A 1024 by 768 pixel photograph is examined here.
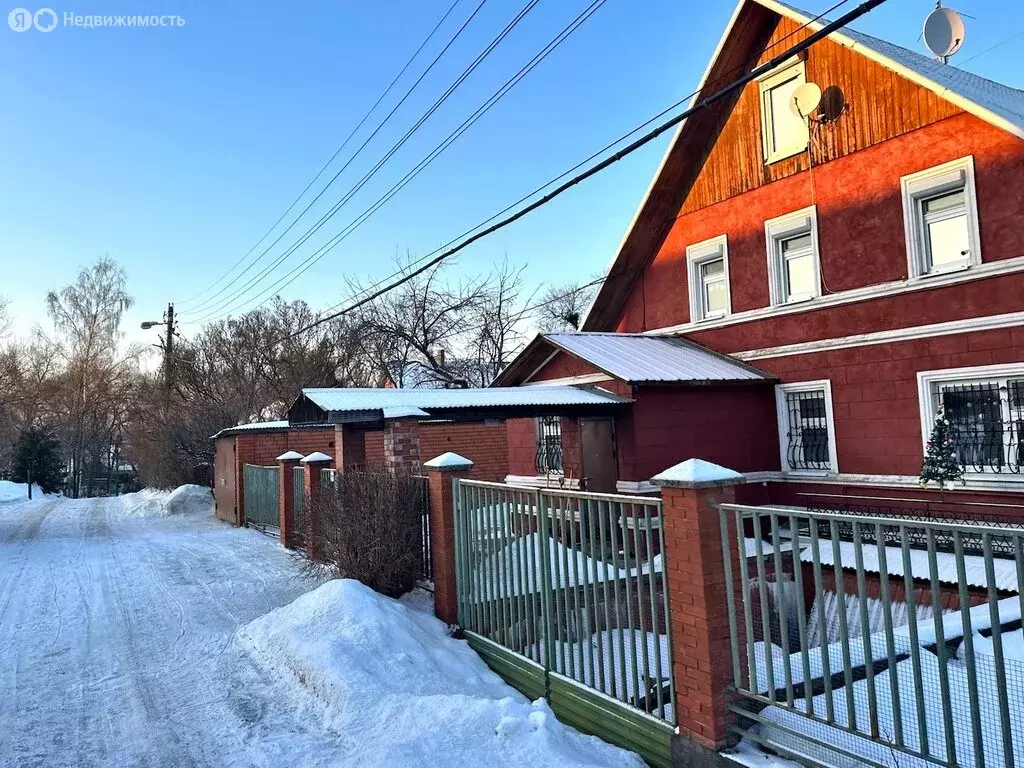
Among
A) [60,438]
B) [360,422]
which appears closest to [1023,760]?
[360,422]

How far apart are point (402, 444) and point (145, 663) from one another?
144 inches

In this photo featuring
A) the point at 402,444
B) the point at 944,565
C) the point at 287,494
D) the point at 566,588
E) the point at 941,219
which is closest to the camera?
the point at 566,588

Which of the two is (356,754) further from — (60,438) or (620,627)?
(60,438)

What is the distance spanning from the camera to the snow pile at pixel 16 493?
85.2 ft

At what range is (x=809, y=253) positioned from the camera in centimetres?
1148

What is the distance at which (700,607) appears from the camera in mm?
3842

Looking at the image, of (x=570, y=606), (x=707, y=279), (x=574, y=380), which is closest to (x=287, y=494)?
(x=574, y=380)

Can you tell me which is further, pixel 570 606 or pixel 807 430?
pixel 807 430

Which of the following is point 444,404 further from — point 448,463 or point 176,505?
point 176,505

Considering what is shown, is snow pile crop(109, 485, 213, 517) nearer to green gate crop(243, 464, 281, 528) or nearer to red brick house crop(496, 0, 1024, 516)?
green gate crop(243, 464, 281, 528)

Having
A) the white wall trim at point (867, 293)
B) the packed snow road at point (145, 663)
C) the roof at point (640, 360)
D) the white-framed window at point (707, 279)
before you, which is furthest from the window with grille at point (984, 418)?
the packed snow road at point (145, 663)

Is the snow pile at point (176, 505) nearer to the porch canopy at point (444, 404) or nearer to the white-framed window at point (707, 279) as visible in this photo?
the porch canopy at point (444, 404)

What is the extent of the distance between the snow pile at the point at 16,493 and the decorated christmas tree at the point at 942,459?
94.6 feet

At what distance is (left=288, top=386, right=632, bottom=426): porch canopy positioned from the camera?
29.9 ft
